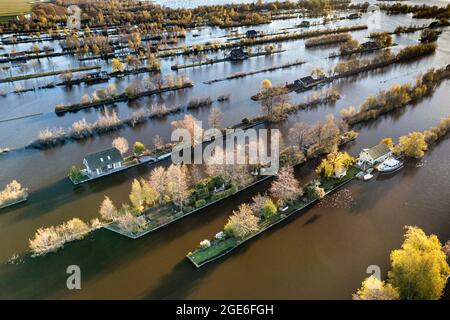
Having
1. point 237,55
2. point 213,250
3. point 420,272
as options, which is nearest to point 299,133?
point 213,250

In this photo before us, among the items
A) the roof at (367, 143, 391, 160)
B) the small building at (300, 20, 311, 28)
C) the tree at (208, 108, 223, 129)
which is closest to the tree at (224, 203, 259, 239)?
Answer: the roof at (367, 143, 391, 160)

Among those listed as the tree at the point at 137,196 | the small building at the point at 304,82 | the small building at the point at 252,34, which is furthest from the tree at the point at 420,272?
the small building at the point at 252,34

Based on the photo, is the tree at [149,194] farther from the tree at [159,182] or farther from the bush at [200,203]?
the bush at [200,203]

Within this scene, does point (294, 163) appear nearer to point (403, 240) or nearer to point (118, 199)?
point (403, 240)

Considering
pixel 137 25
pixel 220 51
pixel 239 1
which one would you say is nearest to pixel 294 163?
pixel 220 51

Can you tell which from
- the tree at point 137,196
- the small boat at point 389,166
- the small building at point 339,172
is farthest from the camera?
the small boat at point 389,166

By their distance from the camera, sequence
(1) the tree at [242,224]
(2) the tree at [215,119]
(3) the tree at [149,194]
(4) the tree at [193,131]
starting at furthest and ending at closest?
(2) the tree at [215,119] → (4) the tree at [193,131] → (3) the tree at [149,194] → (1) the tree at [242,224]
